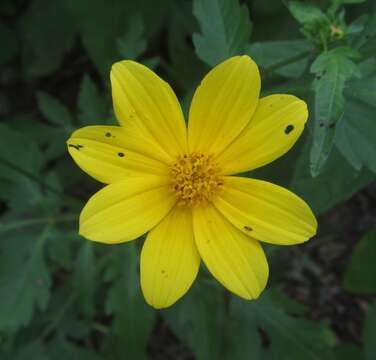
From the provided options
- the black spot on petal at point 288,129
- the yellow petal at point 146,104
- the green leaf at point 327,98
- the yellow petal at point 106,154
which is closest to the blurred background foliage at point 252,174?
the green leaf at point 327,98

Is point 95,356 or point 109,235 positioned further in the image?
point 95,356

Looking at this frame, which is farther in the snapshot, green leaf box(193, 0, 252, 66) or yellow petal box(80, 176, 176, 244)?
green leaf box(193, 0, 252, 66)

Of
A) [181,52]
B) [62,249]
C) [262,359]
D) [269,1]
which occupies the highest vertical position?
[269,1]

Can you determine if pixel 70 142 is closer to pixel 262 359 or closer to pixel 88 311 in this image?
pixel 88 311

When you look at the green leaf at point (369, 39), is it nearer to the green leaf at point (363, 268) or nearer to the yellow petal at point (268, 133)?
the yellow petal at point (268, 133)

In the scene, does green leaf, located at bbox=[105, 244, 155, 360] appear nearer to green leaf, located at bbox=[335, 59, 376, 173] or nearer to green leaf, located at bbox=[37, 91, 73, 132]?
green leaf, located at bbox=[37, 91, 73, 132]

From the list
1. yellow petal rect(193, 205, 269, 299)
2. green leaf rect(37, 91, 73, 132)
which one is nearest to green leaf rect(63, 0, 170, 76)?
green leaf rect(37, 91, 73, 132)

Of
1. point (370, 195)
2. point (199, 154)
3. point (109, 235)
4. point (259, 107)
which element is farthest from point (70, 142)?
point (370, 195)
